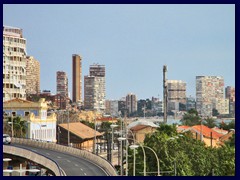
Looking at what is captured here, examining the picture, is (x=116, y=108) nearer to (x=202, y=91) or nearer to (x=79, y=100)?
(x=79, y=100)

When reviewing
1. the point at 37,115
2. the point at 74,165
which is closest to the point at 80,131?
the point at 37,115

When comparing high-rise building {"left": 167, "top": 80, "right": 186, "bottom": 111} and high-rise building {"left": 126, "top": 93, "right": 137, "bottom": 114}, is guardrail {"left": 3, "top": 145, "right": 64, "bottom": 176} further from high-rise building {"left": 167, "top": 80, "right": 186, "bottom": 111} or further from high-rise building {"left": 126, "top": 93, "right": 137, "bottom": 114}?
high-rise building {"left": 167, "top": 80, "right": 186, "bottom": 111}

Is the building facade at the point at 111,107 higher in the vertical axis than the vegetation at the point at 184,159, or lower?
higher

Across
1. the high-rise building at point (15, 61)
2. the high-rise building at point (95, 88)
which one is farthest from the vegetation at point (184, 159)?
the high-rise building at point (95, 88)

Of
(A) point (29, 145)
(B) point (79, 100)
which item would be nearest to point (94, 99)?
(B) point (79, 100)

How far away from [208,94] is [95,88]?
82.0 ft

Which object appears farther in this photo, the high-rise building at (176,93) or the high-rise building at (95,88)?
the high-rise building at (176,93)

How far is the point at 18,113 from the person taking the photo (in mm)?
60844

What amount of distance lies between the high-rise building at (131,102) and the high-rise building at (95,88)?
3178 millimetres

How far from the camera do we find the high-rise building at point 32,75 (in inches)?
3661


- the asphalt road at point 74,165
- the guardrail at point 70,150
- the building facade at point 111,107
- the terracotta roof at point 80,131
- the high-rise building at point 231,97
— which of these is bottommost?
the asphalt road at point 74,165

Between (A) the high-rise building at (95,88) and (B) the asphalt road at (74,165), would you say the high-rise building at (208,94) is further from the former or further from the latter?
(B) the asphalt road at (74,165)

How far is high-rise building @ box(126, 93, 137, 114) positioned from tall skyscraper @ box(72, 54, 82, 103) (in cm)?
617
